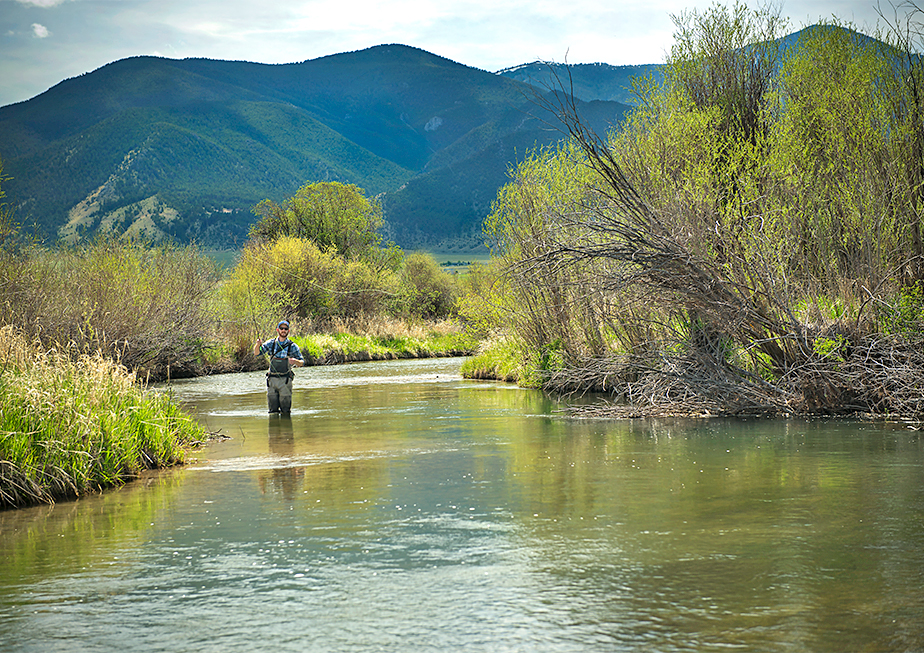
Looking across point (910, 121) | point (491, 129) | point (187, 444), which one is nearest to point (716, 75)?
point (910, 121)

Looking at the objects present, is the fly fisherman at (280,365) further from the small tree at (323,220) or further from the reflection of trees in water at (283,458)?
the small tree at (323,220)

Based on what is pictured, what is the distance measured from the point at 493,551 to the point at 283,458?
6.75m

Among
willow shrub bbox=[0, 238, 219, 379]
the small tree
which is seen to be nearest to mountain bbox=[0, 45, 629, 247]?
the small tree

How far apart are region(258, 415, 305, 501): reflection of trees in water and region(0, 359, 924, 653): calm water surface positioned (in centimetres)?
8

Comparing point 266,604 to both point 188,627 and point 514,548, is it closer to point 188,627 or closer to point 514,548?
point 188,627

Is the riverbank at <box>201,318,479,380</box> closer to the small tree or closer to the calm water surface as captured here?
the small tree

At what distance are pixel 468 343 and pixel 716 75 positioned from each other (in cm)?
2498

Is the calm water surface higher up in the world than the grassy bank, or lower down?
lower down

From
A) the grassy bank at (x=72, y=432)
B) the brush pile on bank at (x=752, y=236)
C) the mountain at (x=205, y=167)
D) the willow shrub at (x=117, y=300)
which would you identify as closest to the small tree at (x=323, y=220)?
the willow shrub at (x=117, y=300)

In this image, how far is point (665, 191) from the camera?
20406 millimetres

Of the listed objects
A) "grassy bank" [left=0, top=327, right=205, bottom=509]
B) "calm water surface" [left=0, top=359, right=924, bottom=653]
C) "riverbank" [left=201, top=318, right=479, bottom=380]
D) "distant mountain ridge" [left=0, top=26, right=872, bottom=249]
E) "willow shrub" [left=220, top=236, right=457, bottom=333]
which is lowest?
"calm water surface" [left=0, top=359, right=924, bottom=653]

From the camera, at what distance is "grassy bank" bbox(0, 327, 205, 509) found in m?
11.0

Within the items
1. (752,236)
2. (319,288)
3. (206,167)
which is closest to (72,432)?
(752,236)

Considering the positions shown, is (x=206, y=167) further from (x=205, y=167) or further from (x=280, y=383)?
(x=280, y=383)
